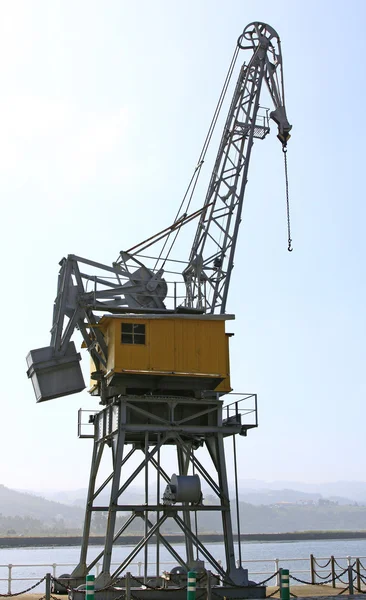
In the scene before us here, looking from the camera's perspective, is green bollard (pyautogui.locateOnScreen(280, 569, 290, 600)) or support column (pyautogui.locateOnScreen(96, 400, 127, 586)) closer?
green bollard (pyautogui.locateOnScreen(280, 569, 290, 600))

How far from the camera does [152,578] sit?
105 feet

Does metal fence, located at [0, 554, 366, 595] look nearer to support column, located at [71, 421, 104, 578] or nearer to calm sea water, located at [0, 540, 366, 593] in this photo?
calm sea water, located at [0, 540, 366, 593]

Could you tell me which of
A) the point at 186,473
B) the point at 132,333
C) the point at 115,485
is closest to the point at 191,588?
the point at 115,485

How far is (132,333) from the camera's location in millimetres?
30672

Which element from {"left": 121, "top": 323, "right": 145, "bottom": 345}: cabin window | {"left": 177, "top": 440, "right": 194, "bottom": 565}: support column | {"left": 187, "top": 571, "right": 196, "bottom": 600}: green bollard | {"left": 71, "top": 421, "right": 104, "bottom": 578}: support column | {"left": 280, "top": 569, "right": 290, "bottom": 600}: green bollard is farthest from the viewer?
{"left": 177, "top": 440, "right": 194, "bottom": 565}: support column

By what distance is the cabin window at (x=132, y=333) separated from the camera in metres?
30.5

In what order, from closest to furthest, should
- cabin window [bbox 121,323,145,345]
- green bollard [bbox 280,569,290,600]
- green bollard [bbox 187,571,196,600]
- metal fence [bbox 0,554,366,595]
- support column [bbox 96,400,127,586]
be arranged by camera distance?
green bollard [bbox 187,571,196,600], green bollard [bbox 280,569,290,600], support column [bbox 96,400,127,586], cabin window [bbox 121,323,145,345], metal fence [bbox 0,554,366,595]

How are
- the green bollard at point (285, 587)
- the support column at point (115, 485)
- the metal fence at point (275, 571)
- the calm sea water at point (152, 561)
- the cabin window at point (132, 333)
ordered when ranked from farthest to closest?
1. the calm sea water at point (152, 561)
2. the metal fence at point (275, 571)
3. the cabin window at point (132, 333)
4. the support column at point (115, 485)
5. the green bollard at point (285, 587)

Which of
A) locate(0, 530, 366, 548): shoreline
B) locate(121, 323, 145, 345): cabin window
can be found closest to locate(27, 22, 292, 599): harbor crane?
locate(121, 323, 145, 345): cabin window

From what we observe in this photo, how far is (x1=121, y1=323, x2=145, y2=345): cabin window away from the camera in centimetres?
3055

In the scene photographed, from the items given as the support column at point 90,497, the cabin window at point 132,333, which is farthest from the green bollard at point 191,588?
the support column at point 90,497

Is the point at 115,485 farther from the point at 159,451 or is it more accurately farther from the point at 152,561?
the point at 152,561

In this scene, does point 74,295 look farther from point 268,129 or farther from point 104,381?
point 268,129

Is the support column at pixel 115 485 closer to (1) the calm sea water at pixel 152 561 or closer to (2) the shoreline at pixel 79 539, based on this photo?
(1) the calm sea water at pixel 152 561
